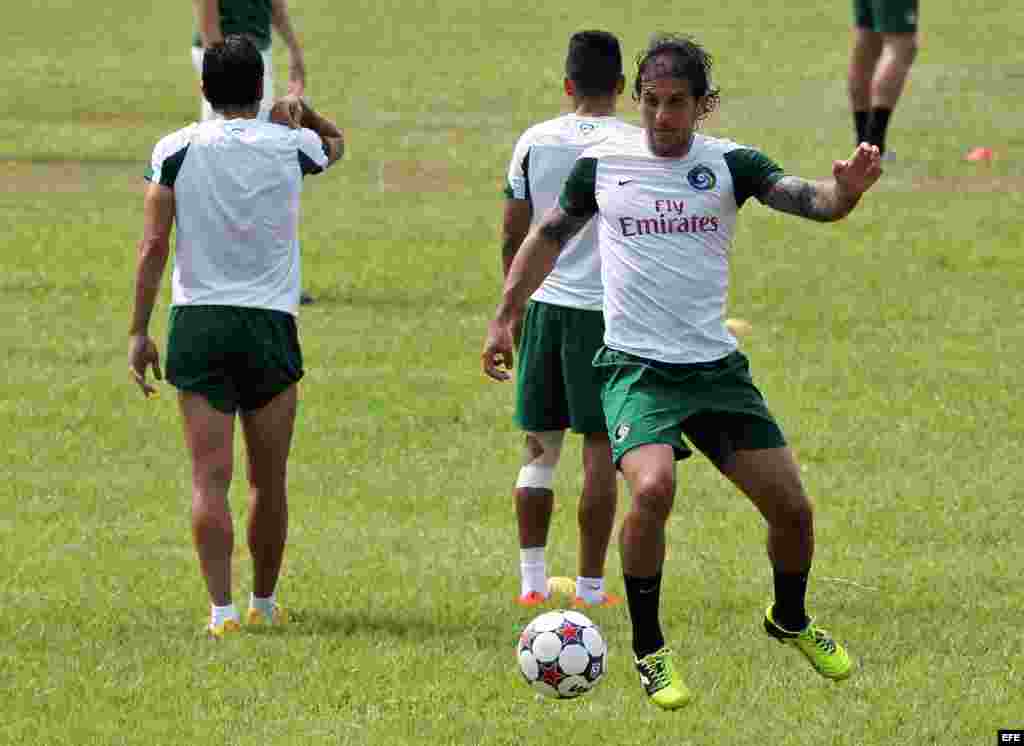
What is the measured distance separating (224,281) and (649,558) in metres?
1.95

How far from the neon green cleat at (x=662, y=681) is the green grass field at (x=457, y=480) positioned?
135 mm

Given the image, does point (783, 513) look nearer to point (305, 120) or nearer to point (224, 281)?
point (224, 281)

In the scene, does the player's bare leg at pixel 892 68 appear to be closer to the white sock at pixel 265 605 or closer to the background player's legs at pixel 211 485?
the white sock at pixel 265 605

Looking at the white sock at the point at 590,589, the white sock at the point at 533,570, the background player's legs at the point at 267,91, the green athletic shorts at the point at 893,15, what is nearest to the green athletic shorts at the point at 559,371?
the white sock at the point at 533,570

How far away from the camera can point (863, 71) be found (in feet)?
62.2

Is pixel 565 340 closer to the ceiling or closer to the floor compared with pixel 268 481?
closer to the ceiling

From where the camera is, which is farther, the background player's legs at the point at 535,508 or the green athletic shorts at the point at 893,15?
the green athletic shorts at the point at 893,15

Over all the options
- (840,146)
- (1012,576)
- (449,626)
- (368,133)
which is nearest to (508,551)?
(449,626)

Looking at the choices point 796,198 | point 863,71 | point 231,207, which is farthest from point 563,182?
point 863,71

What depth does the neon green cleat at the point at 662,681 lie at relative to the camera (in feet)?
23.1

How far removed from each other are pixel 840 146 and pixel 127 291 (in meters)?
8.39

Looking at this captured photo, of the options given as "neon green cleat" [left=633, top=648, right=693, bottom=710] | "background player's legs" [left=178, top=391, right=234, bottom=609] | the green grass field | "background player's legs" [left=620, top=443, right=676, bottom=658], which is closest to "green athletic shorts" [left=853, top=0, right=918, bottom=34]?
the green grass field

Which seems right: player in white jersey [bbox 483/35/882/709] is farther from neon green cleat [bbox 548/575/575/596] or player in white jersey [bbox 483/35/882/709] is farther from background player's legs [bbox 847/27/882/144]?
background player's legs [bbox 847/27/882/144]

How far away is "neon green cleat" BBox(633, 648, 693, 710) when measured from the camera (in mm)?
7031
